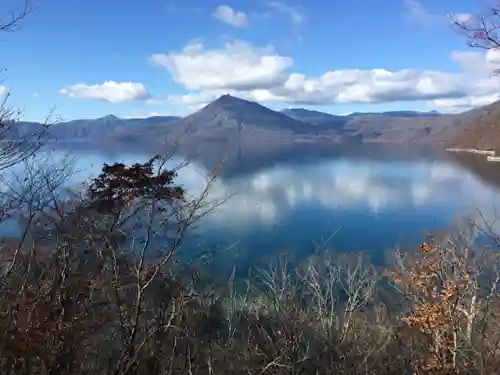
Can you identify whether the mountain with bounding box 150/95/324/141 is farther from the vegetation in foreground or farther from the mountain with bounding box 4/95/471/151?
the vegetation in foreground

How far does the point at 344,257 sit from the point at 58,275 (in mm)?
12107

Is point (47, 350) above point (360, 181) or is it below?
above

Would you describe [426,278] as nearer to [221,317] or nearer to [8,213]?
[8,213]

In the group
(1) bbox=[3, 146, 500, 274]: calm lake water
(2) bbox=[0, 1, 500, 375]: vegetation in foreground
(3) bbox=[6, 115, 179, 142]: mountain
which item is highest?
(3) bbox=[6, 115, 179, 142]: mountain

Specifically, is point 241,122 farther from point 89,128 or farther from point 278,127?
point 89,128

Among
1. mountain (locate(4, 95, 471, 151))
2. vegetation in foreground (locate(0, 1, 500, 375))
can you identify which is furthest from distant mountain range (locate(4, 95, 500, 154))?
vegetation in foreground (locate(0, 1, 500, 375))

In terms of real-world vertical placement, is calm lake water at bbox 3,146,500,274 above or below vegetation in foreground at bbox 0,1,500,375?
below

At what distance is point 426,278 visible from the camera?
489cm

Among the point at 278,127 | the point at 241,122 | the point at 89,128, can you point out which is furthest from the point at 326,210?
the point at 241,122

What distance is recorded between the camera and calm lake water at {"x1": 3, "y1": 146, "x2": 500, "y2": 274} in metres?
16.7

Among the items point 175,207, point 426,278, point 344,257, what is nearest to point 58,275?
point 175,207

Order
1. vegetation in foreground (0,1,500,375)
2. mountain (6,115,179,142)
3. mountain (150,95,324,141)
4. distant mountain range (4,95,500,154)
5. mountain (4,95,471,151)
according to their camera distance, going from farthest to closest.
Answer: mountain (150,95,324,141)
mountain (4,95,471,151)
distant mountain range (4,95,500,154)
mountain (6,115,179,142)
vegetation in foreground (0,1,500,375)

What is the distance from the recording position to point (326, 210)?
75.9ft

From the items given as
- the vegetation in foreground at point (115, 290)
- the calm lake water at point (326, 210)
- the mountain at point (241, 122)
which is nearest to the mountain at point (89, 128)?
the vegetation in foreground at point (115, 290)
